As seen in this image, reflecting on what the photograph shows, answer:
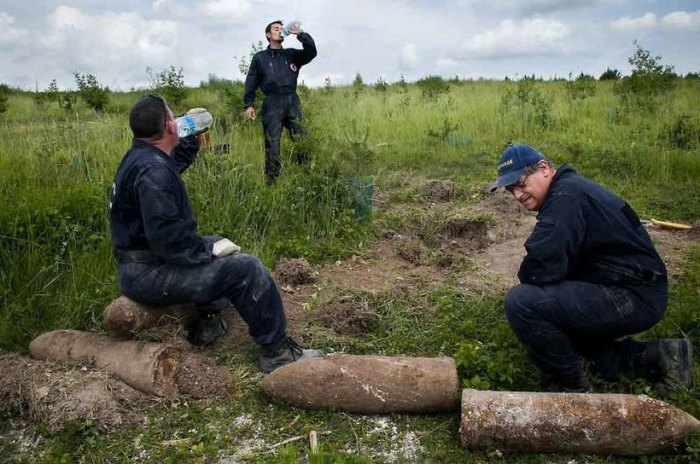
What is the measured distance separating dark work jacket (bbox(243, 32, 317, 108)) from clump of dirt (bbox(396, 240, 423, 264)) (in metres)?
2.85

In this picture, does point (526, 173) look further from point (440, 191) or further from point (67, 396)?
point (440, 191)

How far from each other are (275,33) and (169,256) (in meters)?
4.81

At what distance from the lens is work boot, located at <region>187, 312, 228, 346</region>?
4.27 m

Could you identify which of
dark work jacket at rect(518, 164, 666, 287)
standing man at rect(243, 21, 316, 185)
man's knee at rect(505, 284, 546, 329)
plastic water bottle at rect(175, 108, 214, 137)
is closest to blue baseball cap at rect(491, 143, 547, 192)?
Answer: dark work jacket at rect(518, 164, 666, 287)

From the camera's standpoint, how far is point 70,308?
14.6 feet

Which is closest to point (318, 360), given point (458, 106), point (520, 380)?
point (520, 380)

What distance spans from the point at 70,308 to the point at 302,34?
4635 millimetres

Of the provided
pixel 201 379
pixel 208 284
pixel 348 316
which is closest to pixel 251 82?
pixel 348 316

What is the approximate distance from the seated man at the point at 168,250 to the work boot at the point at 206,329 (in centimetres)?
52

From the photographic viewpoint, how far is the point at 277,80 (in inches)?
302

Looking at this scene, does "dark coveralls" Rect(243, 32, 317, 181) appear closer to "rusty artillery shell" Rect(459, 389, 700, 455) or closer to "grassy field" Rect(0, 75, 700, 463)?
"grassy field" Rect(0, 75, 700, 463)

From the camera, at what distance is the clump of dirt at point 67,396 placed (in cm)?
345

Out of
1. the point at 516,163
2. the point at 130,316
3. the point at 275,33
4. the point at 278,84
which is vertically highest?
the point at 275,33

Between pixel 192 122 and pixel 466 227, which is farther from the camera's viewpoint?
pixel 466 227
